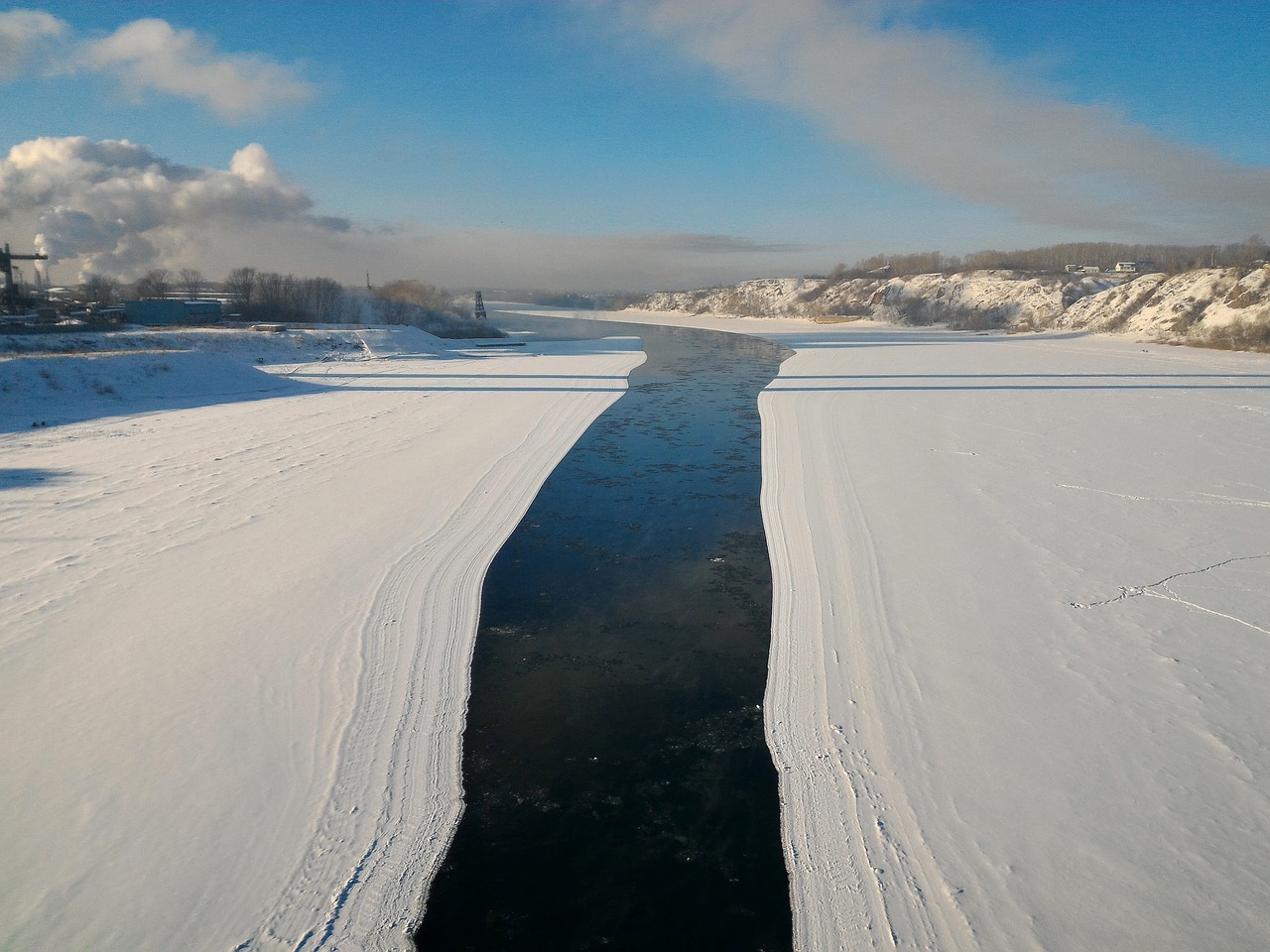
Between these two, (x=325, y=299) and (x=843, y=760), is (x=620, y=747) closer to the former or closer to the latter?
(x=843, y=760)

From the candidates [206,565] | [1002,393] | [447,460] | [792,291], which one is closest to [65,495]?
[206,565]

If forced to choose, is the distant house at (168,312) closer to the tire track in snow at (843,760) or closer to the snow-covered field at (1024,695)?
the snow-covered field at (1024,695)

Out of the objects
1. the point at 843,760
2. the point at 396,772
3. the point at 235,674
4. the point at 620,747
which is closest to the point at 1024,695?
the point at 843,760

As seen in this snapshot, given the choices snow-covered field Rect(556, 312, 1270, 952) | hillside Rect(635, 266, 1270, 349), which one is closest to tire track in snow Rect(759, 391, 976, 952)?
snow-covered field Rect(556, 312, 1270, 952)

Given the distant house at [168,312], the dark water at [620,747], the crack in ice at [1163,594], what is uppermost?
the distant house at [168,312]

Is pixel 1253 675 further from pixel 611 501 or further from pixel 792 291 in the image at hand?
pixel 792 291

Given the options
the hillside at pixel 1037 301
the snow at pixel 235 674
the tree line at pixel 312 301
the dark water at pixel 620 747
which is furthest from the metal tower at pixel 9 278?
the hillside at pixel 1037 301

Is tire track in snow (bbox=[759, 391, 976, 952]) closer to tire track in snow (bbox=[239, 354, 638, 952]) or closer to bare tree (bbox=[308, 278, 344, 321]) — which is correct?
tire track in snow (bbox=[239, 354, 638, 952])
